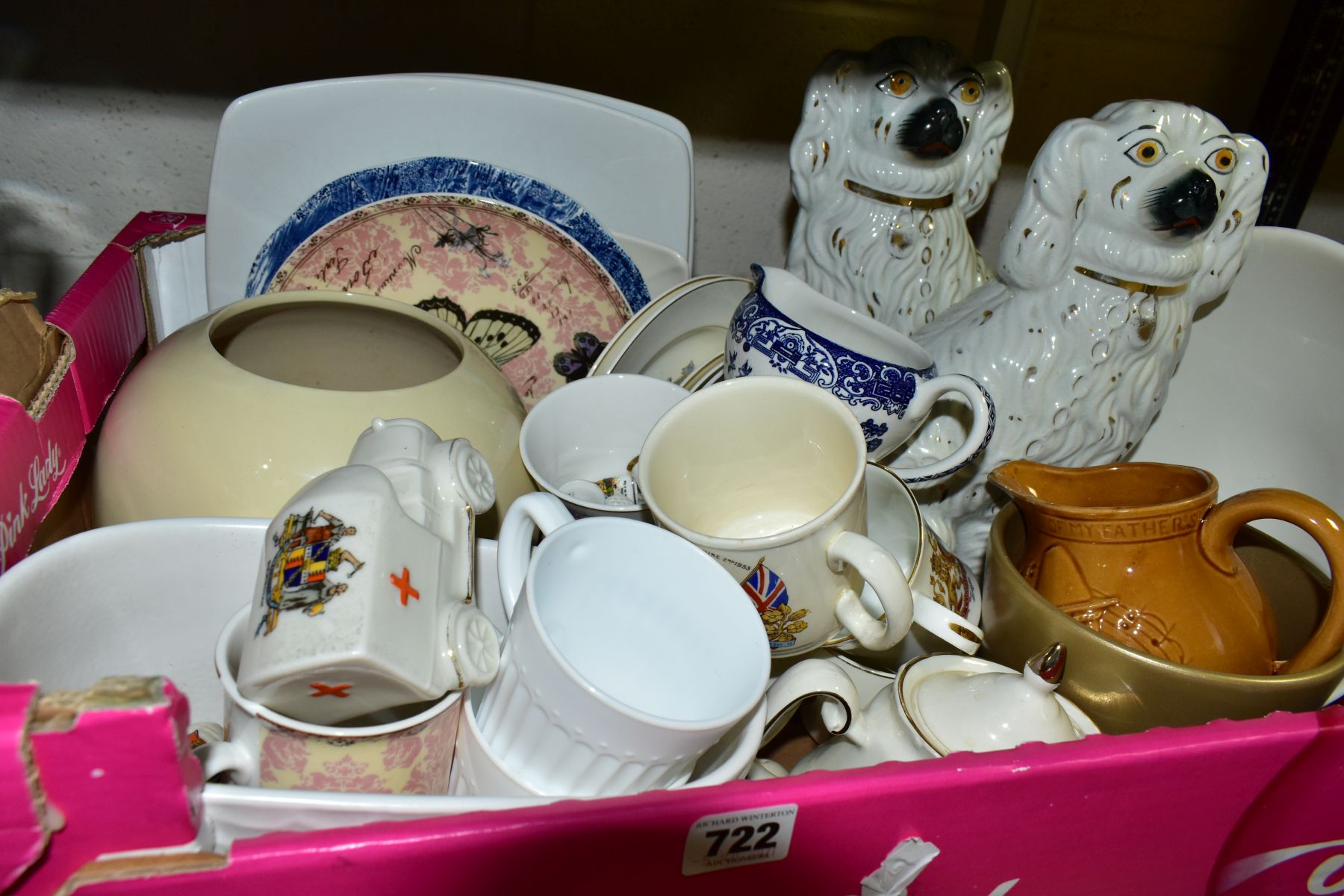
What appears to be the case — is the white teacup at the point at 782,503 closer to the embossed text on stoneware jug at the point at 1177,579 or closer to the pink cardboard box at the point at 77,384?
the embossed text on stoneware jug at the point at 1177,579

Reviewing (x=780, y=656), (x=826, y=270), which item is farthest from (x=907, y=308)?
(x=780, y=656)

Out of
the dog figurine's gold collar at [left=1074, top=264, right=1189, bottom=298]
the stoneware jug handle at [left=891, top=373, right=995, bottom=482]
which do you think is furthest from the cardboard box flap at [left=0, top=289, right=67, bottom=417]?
the dog figurine's gold collar at [left=1074, top=264, right=1189, bottom=298]

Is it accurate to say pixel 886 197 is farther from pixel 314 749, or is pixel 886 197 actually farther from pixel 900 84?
pixel 314 749

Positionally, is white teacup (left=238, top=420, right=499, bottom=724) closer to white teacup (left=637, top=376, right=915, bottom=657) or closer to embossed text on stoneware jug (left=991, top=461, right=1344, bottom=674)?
Result: white teacup (left=637, top=376, right=915, bottom=657)

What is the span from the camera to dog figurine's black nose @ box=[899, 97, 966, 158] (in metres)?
0.69

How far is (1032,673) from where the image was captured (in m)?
0.54

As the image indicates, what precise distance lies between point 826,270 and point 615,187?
18cm

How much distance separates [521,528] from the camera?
52cm

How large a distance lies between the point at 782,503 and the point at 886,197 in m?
0.24

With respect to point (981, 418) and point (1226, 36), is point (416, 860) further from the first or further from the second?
point (1226, 36)

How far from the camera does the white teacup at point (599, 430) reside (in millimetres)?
679

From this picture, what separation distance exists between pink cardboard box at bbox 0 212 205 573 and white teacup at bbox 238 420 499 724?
160 mm


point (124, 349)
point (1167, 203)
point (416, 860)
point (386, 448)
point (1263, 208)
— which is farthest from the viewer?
point (1263, 208)

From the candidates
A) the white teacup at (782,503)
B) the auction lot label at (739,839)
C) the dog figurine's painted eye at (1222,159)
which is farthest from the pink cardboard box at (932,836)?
the dog figurine's painted eye at (1222,159)
